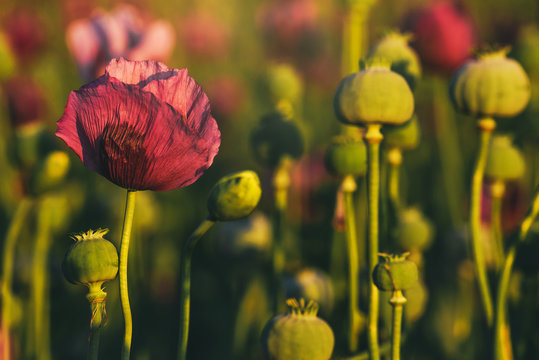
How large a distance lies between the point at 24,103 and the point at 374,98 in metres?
1.18

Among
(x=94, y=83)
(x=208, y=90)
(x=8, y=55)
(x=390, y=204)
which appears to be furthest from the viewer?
(x=208, y=90)

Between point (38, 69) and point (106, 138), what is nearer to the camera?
point (106, 138)

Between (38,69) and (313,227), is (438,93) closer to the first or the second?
(313,227)

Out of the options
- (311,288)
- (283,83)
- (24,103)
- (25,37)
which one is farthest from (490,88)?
(25,37)

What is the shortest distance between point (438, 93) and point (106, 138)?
100cm

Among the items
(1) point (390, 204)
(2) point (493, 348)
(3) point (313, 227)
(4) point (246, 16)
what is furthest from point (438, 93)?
(4) point (246, 16)

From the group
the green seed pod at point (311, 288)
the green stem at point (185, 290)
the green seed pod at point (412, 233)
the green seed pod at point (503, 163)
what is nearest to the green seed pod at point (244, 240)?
the green seed pod at point (311, 288)

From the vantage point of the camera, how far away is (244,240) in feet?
3.55

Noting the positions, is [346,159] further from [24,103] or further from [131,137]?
[24,103]

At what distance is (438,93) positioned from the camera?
1.39 m

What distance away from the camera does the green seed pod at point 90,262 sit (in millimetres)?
527

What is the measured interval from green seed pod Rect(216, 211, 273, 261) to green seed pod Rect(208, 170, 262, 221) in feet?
1.66

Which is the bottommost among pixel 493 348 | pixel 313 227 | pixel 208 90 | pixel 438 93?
pixel 493 348

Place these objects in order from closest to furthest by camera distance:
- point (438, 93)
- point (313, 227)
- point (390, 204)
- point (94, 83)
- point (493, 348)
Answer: point (94, 83), point (493, 348), point (390, 204), point (438, 93), point (313, 227)
